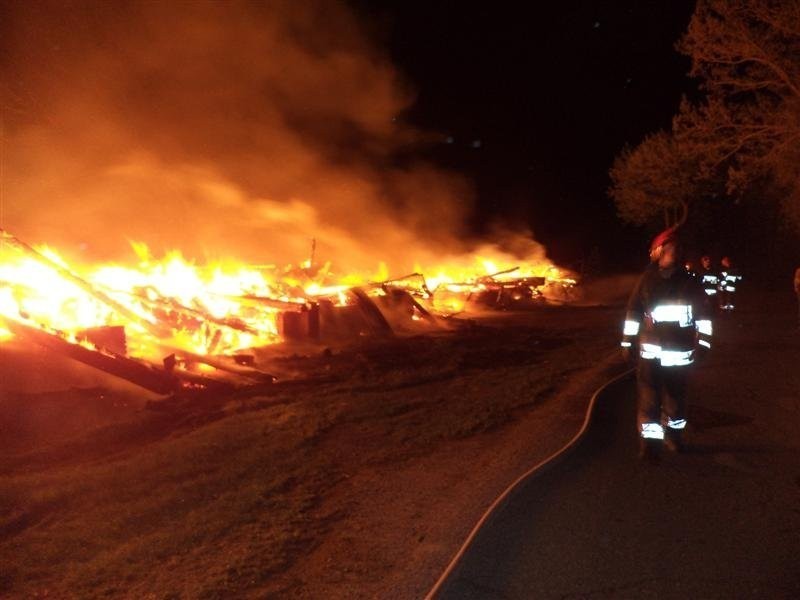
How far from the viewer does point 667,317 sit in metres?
6.05

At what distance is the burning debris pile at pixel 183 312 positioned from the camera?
32.0 feet

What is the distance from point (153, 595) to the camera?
413 centimetres

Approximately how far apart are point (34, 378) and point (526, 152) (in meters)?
40.4

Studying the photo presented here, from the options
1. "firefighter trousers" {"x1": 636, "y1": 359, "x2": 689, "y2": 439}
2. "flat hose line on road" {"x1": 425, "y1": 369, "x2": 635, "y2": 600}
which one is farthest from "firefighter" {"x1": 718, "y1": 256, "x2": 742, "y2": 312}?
"firefighter trousers" {"x1": 636, "y1": 359, "x2": 689, "y2": 439}

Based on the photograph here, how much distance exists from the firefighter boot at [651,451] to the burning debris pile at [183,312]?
620 cm

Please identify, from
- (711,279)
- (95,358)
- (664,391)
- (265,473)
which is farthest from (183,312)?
(711,279)

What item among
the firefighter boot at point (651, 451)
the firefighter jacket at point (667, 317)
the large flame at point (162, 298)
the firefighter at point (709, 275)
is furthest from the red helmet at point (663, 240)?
the firefighter at point (709, 275)

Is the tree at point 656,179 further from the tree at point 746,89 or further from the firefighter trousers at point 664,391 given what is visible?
the firefighter trousers at point 664,391

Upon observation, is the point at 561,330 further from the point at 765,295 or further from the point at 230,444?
the point at 765,295

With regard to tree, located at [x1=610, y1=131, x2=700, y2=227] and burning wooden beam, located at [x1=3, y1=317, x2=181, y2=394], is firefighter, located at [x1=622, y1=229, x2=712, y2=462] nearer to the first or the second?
burning wooden beam, located at [x1=3, y1=317, x2=181, y2=394]

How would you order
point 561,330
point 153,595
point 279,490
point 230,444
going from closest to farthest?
point 153,595
point 279,490
point 230,444
point 561,330

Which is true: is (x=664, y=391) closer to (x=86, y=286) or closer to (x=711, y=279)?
(x=86, y=286)

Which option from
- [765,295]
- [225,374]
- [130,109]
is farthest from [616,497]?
[765,295]

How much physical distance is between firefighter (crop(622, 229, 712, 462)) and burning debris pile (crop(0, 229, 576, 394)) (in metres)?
6.16
